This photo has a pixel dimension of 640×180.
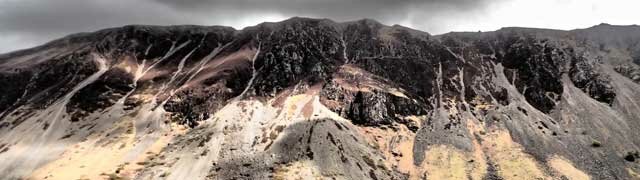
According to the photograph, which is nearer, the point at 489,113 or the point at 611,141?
the point at 611,141

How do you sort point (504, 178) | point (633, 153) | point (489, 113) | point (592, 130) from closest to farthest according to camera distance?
point (504, 178)
point (633, 153)
point (592, 130)
point (489, 113)

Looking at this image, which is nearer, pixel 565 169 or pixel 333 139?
pixel 565 169

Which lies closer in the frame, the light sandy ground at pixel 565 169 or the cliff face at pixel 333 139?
the light sandy ground at pixel 565 169

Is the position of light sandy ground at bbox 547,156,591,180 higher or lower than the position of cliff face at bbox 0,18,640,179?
lower

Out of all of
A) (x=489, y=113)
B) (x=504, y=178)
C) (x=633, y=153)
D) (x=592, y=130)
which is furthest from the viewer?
(x=489, y=113)

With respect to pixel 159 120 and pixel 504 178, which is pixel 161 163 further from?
pixel 504 178

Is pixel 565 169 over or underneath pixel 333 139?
underneath

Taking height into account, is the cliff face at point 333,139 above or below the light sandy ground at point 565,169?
above

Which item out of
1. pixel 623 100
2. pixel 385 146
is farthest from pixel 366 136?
pixel 623 100

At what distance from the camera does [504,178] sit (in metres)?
144

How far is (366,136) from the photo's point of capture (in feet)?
556

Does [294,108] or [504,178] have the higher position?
[294,108]

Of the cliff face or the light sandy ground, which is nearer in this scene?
the light sandy ground

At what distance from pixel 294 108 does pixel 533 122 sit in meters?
77.9
